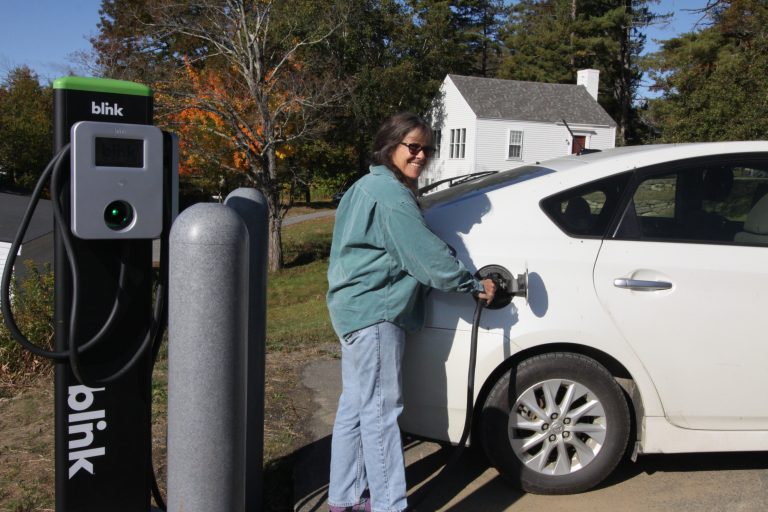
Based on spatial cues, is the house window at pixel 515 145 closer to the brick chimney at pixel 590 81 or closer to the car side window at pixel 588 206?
the brick chimney at pixel 590 81

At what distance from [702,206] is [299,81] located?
727 inches

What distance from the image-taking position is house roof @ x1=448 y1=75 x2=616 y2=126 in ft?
118

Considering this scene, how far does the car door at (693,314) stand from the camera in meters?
3.37

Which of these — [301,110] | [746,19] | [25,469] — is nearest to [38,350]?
[25,469]

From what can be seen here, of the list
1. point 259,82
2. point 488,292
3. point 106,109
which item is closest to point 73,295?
point 106,109

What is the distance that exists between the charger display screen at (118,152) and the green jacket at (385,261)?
91 centimetres

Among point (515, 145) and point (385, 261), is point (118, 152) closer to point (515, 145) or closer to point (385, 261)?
point (385, 261)

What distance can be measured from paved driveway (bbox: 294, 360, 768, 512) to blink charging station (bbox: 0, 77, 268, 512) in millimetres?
1047

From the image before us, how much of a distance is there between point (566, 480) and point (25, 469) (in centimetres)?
273

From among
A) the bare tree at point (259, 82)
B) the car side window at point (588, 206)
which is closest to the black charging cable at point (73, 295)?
the car side window at point (588, 206)

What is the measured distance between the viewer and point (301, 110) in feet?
68.2

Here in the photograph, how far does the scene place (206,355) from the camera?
2.42 m

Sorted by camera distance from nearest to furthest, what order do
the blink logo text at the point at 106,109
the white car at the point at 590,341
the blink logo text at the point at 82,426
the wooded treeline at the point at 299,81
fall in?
the blink logo text at the point at 106,109 < the blink logo text at the point at 82,426 < the white car at the point at 590,341 < the wooded treeline at the point at 299,81

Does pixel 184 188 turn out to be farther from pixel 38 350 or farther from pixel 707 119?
pixel 38 350
